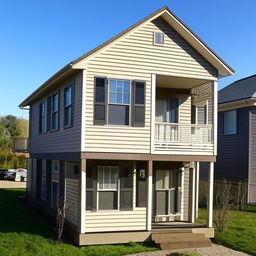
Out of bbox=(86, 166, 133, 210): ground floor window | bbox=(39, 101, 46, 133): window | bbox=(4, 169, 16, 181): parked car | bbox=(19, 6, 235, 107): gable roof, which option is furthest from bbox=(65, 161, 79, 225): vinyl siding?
bbox=(4, 169, 16, 181): parked car

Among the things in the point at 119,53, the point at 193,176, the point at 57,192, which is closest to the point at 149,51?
the point at 119,53

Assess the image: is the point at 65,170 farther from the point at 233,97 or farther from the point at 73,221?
the point at 233,97

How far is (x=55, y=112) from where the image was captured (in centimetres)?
1694

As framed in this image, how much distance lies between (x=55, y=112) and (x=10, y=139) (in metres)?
47.3

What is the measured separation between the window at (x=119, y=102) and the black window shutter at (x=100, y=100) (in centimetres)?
21

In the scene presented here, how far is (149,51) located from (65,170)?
5891 mm

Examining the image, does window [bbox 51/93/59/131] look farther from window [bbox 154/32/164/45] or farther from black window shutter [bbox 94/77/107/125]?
window [bbox 154/32/164/45]

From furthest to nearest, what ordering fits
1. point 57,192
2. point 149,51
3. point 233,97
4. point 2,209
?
point 233,97 → point 2,209 → point 57,192 → point 149,51

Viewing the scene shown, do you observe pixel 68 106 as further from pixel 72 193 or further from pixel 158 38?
pixel 158 38

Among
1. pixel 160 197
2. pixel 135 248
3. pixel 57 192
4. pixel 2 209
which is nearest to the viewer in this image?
pixel 135 248

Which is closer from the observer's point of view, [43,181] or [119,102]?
[119,102]

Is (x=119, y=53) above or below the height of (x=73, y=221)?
above

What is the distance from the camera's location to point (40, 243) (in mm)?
12594

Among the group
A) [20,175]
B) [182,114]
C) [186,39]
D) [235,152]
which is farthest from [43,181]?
[20,175]
